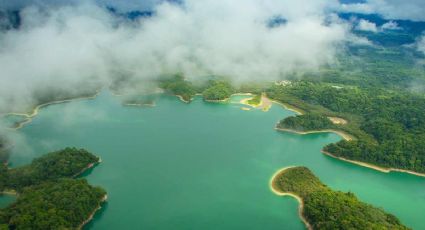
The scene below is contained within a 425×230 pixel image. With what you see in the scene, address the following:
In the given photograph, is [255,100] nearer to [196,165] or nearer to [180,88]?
[180,88]

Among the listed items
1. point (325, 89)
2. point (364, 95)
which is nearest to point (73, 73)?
point (325, 89)

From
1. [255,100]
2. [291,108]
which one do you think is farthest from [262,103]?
[291,108]

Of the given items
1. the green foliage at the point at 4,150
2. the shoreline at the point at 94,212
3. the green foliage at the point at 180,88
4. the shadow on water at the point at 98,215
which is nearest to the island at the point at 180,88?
the green foliage at the point at 180,88

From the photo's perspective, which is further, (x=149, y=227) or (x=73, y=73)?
(x=73, y=73)

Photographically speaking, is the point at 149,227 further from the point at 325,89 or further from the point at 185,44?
the point at 185,44

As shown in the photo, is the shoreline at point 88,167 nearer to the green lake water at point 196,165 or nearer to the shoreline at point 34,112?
the green lake water at point 196,165

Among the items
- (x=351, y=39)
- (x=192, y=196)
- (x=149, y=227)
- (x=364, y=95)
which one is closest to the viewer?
(x=149, y=227)
